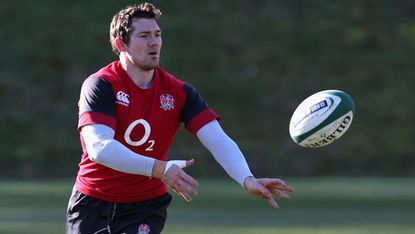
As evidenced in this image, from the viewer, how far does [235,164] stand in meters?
7.11

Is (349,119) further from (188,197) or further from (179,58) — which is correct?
(179,58)

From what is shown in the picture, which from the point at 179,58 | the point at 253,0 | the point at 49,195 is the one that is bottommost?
the point at 49,195

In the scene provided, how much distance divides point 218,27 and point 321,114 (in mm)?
23472

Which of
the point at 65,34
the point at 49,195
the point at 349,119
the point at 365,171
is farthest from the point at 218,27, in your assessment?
the point at 349,119

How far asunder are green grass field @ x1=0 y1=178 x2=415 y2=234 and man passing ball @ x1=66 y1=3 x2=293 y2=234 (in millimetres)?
6178

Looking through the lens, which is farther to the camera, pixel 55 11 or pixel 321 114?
pixel 55 11

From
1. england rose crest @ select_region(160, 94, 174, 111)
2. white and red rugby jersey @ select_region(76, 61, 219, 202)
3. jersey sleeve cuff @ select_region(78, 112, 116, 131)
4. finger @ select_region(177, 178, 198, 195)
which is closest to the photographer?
finger @ select_region(177, 178, 198, 195)

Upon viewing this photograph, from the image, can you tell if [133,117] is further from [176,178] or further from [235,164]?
[176,178]

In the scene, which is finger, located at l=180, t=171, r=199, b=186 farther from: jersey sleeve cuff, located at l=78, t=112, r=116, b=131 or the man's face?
the man's face

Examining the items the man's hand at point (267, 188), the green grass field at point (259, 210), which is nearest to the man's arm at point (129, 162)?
the man's hand at point (267, 188)

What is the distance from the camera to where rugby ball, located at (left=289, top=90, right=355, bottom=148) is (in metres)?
7.40

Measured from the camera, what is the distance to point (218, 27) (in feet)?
101

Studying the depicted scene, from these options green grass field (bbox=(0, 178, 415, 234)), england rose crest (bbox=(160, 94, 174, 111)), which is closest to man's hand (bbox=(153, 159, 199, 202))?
england rose crest (bbox=(160, 94, 174, 111))

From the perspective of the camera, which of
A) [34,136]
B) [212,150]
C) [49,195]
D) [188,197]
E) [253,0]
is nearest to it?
[188,197]
